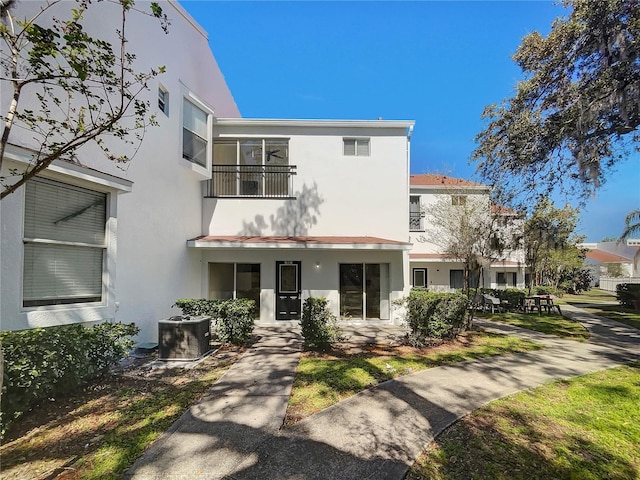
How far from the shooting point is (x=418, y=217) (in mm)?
19844

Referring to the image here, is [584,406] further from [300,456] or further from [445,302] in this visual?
[300,456]

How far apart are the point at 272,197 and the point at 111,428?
363 inches

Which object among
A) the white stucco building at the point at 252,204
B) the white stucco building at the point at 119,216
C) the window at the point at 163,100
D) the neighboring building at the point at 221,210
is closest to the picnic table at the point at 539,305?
the white stucco building at the point at 252,204

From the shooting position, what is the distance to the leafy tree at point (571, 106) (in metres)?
8.53

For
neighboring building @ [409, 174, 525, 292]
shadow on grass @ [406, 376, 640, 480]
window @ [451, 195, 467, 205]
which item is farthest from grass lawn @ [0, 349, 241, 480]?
window @ [451, 195, 467, 205]

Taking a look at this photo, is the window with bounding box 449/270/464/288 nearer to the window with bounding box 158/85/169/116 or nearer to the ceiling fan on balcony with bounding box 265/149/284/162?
the ceiling fan on balcony with bounding box 265/149/284/162

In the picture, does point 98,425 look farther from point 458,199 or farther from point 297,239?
point 458,199

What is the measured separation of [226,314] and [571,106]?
12419 millimetres

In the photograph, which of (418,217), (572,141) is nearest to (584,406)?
(572,141)

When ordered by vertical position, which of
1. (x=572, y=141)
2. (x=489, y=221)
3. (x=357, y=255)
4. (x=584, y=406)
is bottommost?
(x=584, y=406)

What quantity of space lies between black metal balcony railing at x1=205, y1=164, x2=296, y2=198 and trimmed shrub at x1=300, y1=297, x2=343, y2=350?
19.3ft

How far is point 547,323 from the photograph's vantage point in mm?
12703

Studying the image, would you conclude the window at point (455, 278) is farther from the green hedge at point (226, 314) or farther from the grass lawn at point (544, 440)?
the green hedge at point (226, 314)

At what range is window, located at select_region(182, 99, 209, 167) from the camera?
33.3 feet
